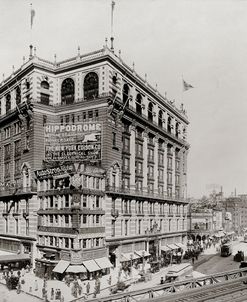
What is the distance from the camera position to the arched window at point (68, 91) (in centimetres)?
5678

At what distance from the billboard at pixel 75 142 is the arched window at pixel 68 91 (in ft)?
18.8

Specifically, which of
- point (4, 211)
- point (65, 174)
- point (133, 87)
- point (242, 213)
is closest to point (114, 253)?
point (65, 174)

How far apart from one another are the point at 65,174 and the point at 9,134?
68.4 feet

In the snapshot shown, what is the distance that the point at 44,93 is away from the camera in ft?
186

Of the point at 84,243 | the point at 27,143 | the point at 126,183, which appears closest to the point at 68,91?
the point at 27,143

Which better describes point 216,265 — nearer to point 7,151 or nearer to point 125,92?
point 125,92

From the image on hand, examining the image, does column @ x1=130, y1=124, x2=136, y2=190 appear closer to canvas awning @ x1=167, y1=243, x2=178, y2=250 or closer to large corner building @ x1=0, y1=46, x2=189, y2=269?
large corner building @ x1=0, y1=46, x2=189, y2=269

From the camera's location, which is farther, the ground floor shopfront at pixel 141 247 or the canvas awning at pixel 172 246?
the canvas awning at pixel 172 246

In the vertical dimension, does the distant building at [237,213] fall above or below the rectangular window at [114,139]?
below

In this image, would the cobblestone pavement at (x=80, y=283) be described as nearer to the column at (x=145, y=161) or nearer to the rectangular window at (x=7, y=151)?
the column at (x=145, y=161)

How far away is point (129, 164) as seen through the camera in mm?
59594

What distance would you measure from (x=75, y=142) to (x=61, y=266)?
1687 centimetres

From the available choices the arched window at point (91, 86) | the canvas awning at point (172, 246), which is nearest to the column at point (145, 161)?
the canvas awning at point (172, 246)

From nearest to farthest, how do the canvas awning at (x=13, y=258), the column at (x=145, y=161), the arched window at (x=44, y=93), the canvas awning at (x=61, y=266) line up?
the canvas awning at (x=61, y=266), the canvas awning at (x=13, y=258), the arched window at (x=44, y=93), the column at (x=145, y=161)
